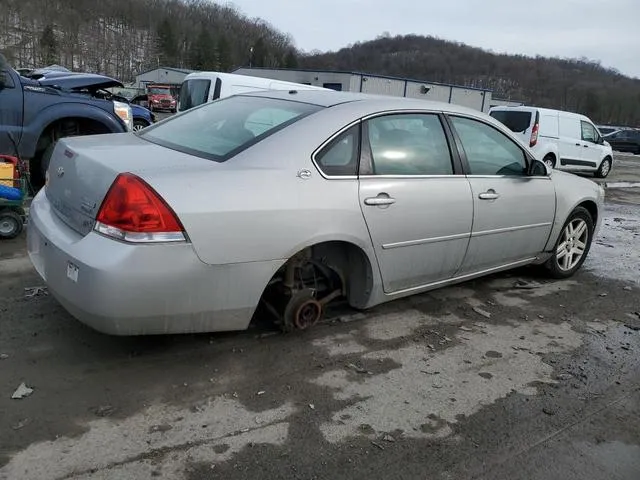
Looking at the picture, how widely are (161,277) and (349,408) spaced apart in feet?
3.77

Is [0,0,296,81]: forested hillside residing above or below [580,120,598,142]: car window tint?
above

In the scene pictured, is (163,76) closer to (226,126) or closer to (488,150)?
(488,150)

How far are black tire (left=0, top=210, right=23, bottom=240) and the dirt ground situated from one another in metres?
1.13

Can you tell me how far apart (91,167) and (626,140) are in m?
36.5

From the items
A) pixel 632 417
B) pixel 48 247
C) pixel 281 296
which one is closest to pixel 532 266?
pixel 632 417

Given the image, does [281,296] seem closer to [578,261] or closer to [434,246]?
[434,246]

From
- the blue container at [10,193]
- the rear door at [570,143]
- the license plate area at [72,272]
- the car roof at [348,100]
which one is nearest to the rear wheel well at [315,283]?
the car roof at [348,100]

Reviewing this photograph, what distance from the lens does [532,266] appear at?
17.8 ft

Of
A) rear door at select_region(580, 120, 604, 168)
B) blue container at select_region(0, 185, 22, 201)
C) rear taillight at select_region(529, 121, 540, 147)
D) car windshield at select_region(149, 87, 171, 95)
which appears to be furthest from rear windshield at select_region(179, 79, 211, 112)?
car windshield at select_region(149, 87, 171, 95)

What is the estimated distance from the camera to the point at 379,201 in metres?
3.52

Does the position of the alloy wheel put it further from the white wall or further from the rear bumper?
the white wall

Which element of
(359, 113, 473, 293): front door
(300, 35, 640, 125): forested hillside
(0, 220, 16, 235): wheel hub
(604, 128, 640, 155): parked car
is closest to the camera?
(359, 113, 473, 293): front door

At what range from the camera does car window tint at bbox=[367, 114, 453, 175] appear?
3.65m

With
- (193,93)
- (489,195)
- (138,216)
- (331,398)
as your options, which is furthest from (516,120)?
(138,216)
